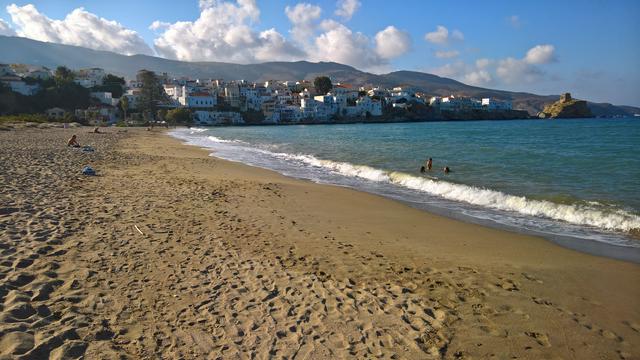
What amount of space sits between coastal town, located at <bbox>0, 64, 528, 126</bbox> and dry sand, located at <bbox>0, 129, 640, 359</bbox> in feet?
258

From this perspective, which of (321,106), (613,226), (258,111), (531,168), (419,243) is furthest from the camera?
(321,106)

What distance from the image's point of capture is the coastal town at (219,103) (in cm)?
8831

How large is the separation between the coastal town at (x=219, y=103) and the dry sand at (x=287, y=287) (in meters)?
78.5

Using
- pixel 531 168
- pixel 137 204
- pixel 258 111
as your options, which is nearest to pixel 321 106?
pixel 258 111

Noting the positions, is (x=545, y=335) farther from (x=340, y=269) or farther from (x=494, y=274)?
(x=340, y=269)

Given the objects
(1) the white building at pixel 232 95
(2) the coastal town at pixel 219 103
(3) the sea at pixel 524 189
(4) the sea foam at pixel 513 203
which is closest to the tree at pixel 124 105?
(2) the coastal town at pixel 219 103

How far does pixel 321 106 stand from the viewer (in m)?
121

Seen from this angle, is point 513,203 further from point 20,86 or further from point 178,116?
point 20,86

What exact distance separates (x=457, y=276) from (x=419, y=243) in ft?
5.52

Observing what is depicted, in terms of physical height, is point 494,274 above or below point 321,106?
below

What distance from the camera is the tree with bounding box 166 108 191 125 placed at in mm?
90688

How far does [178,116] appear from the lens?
302 feet

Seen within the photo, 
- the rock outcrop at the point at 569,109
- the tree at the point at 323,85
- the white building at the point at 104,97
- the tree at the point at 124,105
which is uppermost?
the tree at the point at 323,85

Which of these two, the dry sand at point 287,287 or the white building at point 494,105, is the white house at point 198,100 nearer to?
the dry sand at point 287,287
